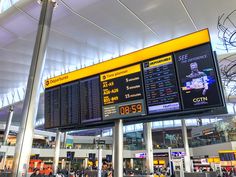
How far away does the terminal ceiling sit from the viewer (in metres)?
9.70

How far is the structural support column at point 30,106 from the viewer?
5.95 m

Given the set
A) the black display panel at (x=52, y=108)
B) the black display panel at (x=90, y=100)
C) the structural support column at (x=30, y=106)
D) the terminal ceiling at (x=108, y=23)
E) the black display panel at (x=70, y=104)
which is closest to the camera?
the black display panel at (x=90, y=100)

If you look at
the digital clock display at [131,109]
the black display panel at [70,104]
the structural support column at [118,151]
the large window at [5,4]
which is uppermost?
the large window at [5,4]

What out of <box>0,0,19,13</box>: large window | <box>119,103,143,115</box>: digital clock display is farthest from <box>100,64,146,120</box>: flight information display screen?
<box>0,0,19,13</box>: large window

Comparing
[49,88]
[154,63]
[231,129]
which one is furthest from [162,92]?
[231,129]

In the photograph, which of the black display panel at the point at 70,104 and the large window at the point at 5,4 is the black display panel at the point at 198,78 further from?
the large window at the point at 5,4

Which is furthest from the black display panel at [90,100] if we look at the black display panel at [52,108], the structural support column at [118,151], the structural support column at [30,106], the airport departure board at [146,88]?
the structural support column at [30,106]

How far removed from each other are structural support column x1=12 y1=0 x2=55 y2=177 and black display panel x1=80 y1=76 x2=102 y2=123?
2.11 metres

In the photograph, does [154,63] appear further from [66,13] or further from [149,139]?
[149,139]

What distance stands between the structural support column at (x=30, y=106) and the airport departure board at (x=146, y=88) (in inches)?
44.1

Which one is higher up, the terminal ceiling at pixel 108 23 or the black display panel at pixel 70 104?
the terminal ceiling at pixel 108 23

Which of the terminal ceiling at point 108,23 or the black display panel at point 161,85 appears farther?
the terminal ceiling at point 108,23

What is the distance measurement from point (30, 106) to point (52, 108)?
1101 mm

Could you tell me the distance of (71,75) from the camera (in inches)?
224
